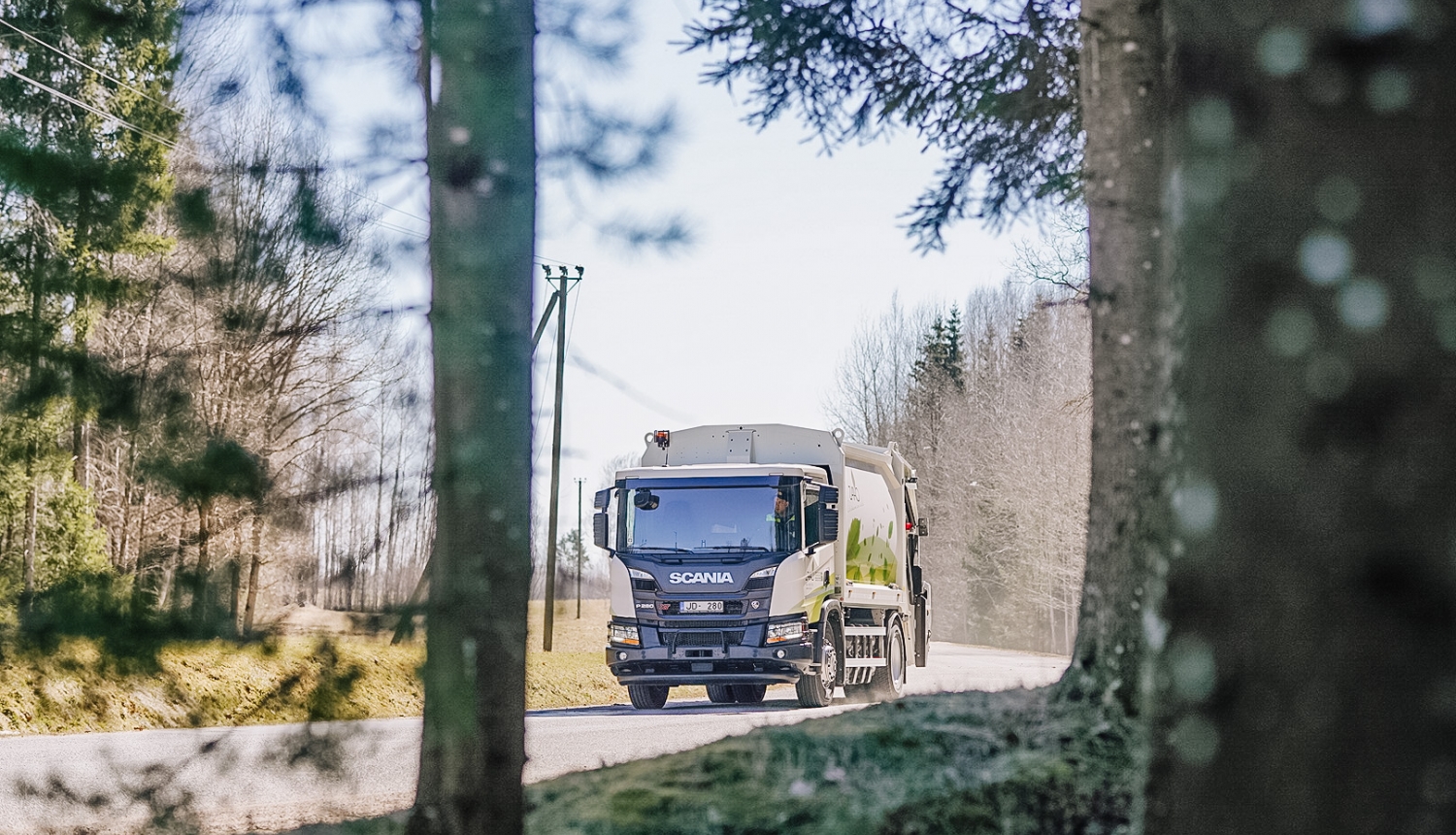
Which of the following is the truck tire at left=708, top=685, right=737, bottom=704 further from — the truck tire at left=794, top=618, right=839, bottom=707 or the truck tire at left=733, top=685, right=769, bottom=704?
the truck tire at left=794, top=618, right=839, bottom=707

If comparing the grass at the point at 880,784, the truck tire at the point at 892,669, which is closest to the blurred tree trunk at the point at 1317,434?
the grass at the point at 880,784

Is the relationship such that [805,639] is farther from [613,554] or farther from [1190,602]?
[1190,602]

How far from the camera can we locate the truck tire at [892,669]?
1845 cm

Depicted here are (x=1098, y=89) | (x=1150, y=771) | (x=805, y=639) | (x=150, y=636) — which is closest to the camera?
(x=1150, y=771)

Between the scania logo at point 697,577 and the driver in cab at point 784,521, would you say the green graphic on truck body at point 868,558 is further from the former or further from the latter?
the scania logo at point 697,577

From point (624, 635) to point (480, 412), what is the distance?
11.4m

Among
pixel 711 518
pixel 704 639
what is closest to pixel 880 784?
pixel 711 518

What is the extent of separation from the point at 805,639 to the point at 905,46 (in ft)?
24.9

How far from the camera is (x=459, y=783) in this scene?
5035 millimetres

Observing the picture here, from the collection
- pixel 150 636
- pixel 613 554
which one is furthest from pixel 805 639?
pixel 150 636

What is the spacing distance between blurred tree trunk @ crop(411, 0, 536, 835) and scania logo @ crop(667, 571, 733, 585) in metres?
10.5

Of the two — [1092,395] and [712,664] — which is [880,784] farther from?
[712,664]

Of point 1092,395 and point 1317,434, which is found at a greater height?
point 1092,395

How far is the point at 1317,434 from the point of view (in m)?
1.69
